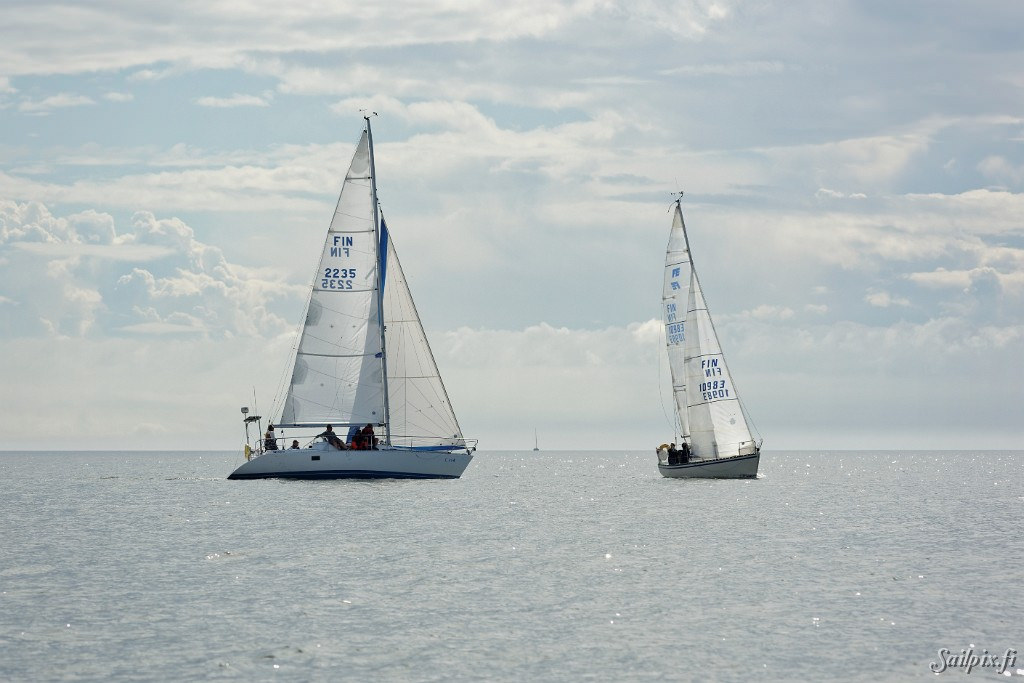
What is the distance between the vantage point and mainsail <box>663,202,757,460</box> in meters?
85.5

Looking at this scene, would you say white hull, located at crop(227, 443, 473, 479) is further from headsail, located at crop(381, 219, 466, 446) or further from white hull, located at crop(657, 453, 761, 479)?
white hull, located at crop(657, 453, 761, 479)

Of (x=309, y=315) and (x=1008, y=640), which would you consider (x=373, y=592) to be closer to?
(x=1008, y=640)

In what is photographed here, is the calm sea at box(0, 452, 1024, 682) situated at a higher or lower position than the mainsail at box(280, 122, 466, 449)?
lower

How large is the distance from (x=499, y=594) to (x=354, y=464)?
39.3 meters

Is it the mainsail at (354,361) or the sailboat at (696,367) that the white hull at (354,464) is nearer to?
the mainsail at (354,361)

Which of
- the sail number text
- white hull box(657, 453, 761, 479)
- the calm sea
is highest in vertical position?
the sail number text

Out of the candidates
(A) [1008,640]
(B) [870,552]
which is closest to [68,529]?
(B) [870,552]

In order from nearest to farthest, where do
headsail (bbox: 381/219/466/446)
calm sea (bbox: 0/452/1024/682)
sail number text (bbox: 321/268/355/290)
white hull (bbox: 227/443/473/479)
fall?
calm sea (bbox: 0/452/1024/682), white hull (bbox: 227/443/473/479), sail number text (bbox: 321/268/355/290), headsail (bbox: 381/219/466/446)

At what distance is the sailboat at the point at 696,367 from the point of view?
281ft

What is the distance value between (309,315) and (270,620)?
46412mm

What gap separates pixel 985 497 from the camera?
9462 centimetres

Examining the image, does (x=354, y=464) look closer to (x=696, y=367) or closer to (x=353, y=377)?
(x=353, y=377)

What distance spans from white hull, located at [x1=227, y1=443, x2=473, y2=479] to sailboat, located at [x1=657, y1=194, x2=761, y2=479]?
16912mm

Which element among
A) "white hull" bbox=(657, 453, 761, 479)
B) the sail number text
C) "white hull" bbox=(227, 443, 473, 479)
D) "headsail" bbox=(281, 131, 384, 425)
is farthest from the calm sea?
"white hull" bbox=(657, 453, 761, 479)
